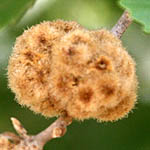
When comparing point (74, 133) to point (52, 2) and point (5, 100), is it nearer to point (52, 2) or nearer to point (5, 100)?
point (5, 100)

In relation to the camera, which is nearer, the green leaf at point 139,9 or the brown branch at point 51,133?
the brown branch at point 51,133

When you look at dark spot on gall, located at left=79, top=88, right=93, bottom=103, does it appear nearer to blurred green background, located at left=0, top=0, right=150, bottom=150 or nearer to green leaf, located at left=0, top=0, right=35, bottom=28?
green leaf, located at left=0, top=0, right=35, bottom=28

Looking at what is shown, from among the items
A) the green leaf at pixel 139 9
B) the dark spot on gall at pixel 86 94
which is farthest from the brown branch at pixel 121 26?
the dark spot on gall at pixel 86 94

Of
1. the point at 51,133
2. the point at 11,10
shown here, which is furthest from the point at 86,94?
the point at 11,10

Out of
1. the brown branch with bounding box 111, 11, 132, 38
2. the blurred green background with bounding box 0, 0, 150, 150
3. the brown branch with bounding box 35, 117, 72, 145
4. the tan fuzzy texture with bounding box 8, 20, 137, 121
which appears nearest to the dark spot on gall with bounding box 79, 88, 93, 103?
the tan fuzzy texture with bounding box 8, 20, 137, 121

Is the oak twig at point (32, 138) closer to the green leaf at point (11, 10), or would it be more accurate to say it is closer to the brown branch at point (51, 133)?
the brown branch at point (51, 133)
